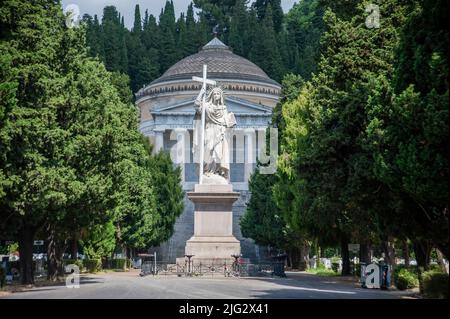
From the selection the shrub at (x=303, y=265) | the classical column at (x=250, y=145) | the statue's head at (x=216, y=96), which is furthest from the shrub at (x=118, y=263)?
the classical column at (x=250, y=145)

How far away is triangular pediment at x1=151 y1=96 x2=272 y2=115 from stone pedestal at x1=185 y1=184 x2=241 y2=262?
76.5 m

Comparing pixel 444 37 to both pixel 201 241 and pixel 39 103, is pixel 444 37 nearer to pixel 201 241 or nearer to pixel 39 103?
pixel 39 103

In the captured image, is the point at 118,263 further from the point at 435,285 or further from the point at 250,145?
the point at 250,145

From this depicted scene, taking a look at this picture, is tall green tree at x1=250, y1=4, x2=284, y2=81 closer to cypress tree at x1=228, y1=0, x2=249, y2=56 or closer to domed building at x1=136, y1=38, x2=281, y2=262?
cypress tree at x1=228, y1=0, x2=249, y2=56

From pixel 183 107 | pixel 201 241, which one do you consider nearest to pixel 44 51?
pixel 201 241

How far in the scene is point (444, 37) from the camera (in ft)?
62.4

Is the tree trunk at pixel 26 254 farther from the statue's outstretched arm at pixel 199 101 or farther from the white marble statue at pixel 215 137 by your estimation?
the statue's outstretched arm at pixel 199 101

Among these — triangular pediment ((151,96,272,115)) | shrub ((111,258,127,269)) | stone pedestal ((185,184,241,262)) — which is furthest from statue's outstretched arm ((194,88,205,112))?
triangular pediment ((151,96,272,115))

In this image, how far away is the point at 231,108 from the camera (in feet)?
372

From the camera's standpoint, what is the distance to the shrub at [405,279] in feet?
95.8

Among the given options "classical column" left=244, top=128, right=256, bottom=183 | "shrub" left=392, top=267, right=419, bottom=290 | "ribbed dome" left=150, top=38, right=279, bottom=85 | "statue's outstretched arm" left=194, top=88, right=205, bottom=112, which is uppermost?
"ribbed dome" left=150, top=38, right=279, bottom=85

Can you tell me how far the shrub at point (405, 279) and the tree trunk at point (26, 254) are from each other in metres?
15.2

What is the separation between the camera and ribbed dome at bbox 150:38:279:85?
4946 inches

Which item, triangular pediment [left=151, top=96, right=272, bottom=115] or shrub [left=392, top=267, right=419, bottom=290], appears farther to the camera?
triangular pediment [left=151, top=96, right=272, bottom=115]
